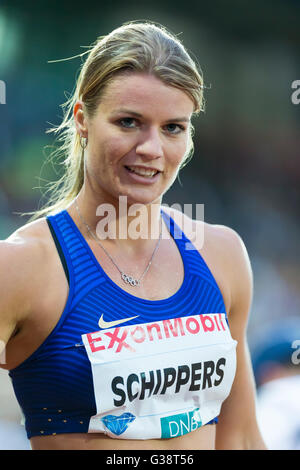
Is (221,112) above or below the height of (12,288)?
above

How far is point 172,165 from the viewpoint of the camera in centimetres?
182

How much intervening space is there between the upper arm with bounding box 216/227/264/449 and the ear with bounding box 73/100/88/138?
638 millimetres

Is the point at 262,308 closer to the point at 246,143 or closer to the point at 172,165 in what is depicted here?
the point at 246,143

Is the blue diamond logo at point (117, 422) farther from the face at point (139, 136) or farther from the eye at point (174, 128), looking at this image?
the eye at point (174, 128)

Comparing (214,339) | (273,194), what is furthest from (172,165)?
(273,194)

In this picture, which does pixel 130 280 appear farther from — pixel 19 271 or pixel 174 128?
pixel 174 128

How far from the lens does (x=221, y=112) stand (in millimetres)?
7430

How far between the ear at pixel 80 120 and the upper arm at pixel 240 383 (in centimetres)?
64

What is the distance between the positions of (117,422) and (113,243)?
0.54 metres

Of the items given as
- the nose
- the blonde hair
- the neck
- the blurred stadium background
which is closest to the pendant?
the neck

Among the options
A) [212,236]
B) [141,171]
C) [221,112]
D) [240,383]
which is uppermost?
[221,112]

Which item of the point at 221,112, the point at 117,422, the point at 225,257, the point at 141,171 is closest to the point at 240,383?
the point at 225,257

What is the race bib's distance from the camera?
1690 mm

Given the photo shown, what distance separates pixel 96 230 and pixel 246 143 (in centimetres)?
573
